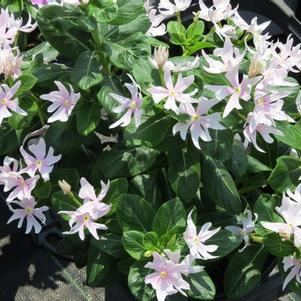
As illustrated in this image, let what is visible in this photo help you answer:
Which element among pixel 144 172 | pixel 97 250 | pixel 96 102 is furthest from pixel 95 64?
pixel 97 250

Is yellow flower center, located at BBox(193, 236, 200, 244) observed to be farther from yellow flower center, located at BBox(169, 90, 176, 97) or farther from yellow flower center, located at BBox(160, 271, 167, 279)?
yellow flower center, located at BBox(169, 90, 176, 97)

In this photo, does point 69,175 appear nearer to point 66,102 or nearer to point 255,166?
point 66,102

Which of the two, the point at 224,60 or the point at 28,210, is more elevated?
the point at 224,60

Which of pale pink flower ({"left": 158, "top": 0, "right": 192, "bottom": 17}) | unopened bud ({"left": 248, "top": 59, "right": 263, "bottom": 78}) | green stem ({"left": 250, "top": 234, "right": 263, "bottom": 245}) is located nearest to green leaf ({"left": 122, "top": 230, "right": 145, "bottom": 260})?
green stem ({"left": 250, "top": 234, "right": 263, "bottom": 245})

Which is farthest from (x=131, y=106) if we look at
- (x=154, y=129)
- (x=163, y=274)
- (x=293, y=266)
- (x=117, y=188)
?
(x=293, y=266)

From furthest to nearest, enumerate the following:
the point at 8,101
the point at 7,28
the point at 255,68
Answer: the point at 7,28, the point at 8,101, the point at 255,68

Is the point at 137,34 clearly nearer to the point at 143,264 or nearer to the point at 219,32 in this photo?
the point at 219,32
